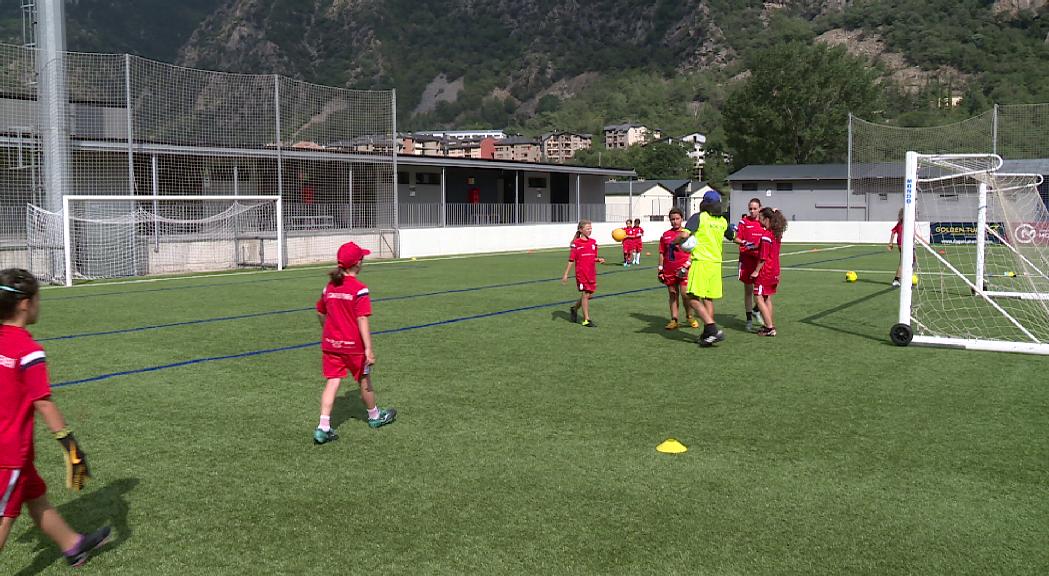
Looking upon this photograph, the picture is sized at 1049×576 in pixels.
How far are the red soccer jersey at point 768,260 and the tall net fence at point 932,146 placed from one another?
95.5 ft

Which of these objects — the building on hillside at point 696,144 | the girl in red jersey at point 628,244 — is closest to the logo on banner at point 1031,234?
the girl in red jersey at point 628,244

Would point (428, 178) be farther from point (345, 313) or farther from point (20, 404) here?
point (20, 404)

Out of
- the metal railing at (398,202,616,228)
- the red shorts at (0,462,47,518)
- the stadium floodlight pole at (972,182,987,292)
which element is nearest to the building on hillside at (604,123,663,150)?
the metal railing at (398,202,616,228)

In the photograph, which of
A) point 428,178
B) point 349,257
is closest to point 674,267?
point 349,257

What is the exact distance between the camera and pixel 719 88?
6599 inches

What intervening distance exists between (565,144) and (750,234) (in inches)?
5799

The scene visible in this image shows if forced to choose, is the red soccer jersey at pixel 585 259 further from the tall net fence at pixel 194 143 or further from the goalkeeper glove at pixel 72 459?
the tall net fence at pixel 194 143

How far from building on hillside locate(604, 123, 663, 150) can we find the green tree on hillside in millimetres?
64697

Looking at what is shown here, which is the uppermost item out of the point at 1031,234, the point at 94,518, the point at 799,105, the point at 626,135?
the point at 626,135

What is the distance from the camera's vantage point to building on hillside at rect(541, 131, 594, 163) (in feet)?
500

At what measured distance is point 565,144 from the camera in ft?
511

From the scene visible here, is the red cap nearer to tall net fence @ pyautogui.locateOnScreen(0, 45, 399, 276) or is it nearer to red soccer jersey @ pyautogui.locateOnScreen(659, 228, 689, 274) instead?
red soccer jersey @ pyautogui.locateOnScreen(659, 228, 689, 274)

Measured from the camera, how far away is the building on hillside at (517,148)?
136 m

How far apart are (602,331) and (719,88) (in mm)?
165001
